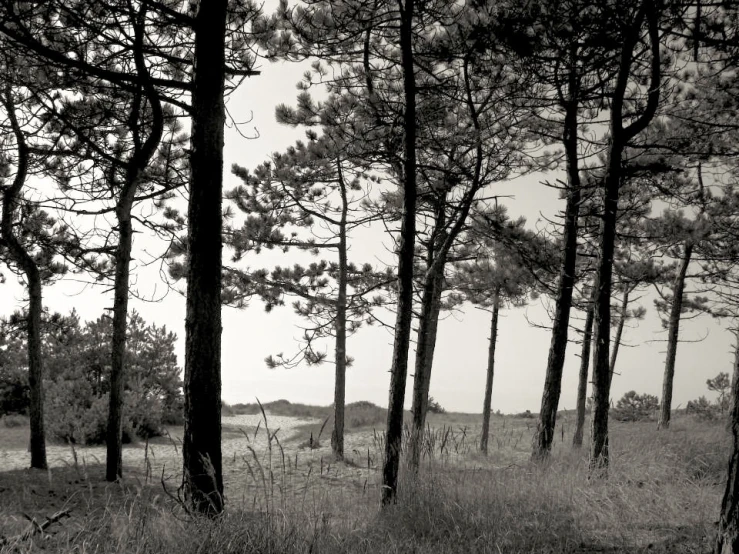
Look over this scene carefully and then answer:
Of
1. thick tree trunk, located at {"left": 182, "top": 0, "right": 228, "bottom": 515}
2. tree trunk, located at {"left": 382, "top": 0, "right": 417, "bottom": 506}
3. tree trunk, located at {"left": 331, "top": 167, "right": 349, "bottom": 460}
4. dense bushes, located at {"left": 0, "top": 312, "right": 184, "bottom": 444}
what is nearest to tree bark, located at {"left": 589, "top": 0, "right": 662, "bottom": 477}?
tree trunk, located at {"left": 382, "top": 0, "right": 417, "bottom": 506}

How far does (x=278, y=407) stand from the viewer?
90.7 feet

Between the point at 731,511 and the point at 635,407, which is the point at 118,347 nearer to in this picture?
the point at 731,511

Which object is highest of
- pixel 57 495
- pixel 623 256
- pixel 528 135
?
pixel 528 135

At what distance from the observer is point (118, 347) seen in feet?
30.0

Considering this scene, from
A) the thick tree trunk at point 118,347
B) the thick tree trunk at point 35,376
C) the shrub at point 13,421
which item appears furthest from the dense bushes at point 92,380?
the thick tree trunk at point 118,347

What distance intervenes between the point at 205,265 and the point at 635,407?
2376cm

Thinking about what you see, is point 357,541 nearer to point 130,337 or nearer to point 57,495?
point 57,495

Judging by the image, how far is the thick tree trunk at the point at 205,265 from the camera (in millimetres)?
4898

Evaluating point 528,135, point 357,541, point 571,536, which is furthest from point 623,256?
point 357,541

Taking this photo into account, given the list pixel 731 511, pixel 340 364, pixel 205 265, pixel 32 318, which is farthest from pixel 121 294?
pixel 731 511

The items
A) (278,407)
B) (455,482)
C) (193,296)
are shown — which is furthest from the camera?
(278,407)

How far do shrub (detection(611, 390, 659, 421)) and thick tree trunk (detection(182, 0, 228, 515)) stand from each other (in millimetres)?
22054

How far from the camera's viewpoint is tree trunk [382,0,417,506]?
19.6 feet

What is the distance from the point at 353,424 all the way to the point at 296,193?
37.2 ft
